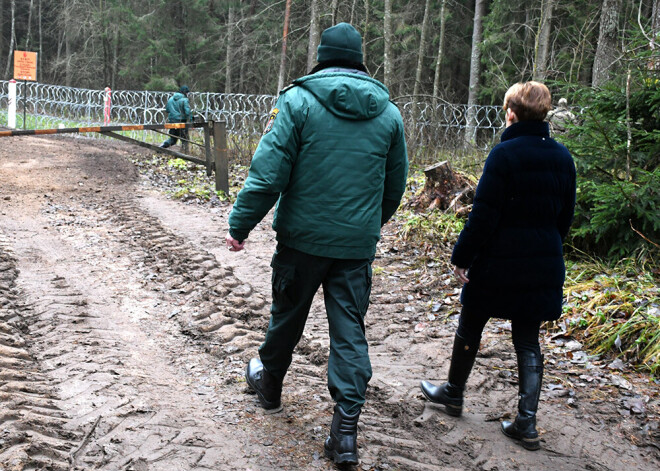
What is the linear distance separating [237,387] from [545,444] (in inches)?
73.5

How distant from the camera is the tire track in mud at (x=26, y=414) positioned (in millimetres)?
2803

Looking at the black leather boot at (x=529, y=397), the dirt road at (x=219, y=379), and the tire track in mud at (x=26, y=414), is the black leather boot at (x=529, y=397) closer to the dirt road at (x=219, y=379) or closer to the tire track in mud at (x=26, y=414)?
the dirt road at (x=219, y=379)

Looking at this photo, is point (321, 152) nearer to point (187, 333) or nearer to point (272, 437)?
point (272, 437)

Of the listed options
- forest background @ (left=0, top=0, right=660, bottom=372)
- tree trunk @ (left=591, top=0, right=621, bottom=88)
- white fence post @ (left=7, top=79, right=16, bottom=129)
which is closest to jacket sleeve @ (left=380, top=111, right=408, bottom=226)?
forest background @ (left=0, top=0, right=660, bottom=372)

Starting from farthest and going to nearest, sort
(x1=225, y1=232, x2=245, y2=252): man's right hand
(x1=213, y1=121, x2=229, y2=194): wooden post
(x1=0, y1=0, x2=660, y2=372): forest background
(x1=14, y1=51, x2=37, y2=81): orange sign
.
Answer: (x1=14, y1=51, x2=37, y2=81): orange sign
(x1=213, y1=121, x2=229, y2=194): wooden post
(x1=0, y1=0, x2=660, y2=372): forest background
(x1=225, y1=232, x2=245, y2=252): man's right hand

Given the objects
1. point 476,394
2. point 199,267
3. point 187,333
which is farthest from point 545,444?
point 199,267

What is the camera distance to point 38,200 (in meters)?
9.47

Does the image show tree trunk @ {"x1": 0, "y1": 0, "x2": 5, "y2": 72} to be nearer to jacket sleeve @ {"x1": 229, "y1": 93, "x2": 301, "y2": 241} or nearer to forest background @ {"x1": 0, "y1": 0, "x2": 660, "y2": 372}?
forest background @ {"x1": 0, "y1": 0, "x2": 660, "y2": 372}

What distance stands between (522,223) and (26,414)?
109 inches

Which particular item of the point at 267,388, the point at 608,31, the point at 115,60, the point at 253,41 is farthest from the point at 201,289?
the point at 115,60

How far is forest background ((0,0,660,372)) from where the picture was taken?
18.1ft

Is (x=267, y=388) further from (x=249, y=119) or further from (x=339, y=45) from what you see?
(x=249, y=119)

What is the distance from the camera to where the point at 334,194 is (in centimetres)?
299

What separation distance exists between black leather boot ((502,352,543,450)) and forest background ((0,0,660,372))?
4.91 ft
